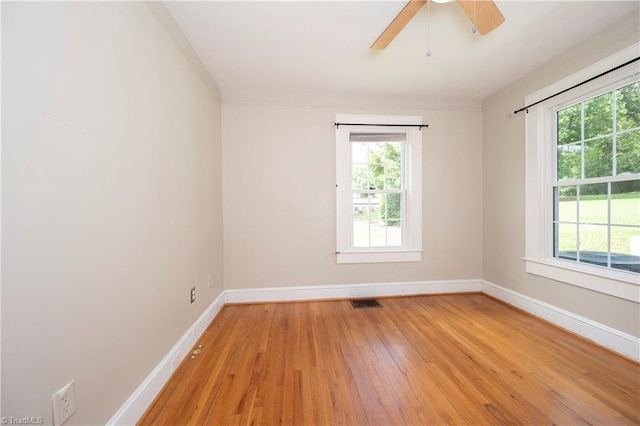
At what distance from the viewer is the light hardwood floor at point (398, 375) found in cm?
127

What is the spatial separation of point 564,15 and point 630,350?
→ 250 centimetres

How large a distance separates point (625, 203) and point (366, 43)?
2414 millimetres

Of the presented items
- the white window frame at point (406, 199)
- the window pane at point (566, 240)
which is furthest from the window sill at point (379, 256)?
the window pane at point (566, 240)

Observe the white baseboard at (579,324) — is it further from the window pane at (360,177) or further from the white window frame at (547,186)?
the window pane at (360,177)

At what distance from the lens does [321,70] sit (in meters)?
2.34

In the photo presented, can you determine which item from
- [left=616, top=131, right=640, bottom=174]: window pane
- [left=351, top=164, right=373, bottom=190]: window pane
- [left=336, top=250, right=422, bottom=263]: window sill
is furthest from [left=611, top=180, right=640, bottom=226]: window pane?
[left=351, top=164, right=373, bottom=190]: window pane

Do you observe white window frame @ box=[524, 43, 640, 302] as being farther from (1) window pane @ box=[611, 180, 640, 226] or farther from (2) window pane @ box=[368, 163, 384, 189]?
(2) window pane @ box=[368, 163, 384, 189]

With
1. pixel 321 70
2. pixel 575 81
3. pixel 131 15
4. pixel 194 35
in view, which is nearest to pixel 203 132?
pixel 194 35

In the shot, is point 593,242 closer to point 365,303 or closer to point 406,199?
point 406,199

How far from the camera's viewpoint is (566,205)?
7.34 feet

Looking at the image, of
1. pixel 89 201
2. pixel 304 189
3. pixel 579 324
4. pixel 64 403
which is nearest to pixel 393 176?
pixel 304 189

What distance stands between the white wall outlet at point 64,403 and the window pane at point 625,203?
11.5 feet

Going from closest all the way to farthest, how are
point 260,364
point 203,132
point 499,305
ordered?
point 260,364, point 203,132, point 499,305

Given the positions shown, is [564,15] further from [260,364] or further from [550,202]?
[260,364]
